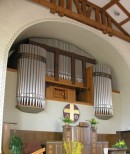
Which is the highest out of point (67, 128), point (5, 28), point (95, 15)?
point (95, 15)

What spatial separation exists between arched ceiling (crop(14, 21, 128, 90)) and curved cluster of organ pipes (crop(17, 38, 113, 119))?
12.3 inches

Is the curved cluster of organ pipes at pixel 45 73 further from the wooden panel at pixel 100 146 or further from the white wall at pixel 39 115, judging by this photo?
the wooden panel at pixel 100 146

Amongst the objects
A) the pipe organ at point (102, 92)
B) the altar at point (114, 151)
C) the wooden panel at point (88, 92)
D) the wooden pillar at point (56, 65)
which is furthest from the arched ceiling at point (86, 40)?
the altar at point (114, 151)

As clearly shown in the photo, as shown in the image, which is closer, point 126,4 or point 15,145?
point 15,145

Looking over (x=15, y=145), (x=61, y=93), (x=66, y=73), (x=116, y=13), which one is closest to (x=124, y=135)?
(x=61, y=93)

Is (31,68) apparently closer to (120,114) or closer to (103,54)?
(103,54)

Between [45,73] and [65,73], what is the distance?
96 cm

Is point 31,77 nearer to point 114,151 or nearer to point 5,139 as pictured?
point 5,139

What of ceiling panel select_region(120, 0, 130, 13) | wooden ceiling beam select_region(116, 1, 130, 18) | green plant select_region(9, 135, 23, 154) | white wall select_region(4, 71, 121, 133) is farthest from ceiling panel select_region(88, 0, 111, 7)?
green plant select_region(9, 135, 23, 154)

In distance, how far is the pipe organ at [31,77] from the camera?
7.60 m

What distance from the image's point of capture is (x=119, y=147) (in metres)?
7.38

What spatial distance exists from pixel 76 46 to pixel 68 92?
5.94ft

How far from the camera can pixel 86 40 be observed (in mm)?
9555

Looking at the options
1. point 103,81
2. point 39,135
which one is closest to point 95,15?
point 103,81
